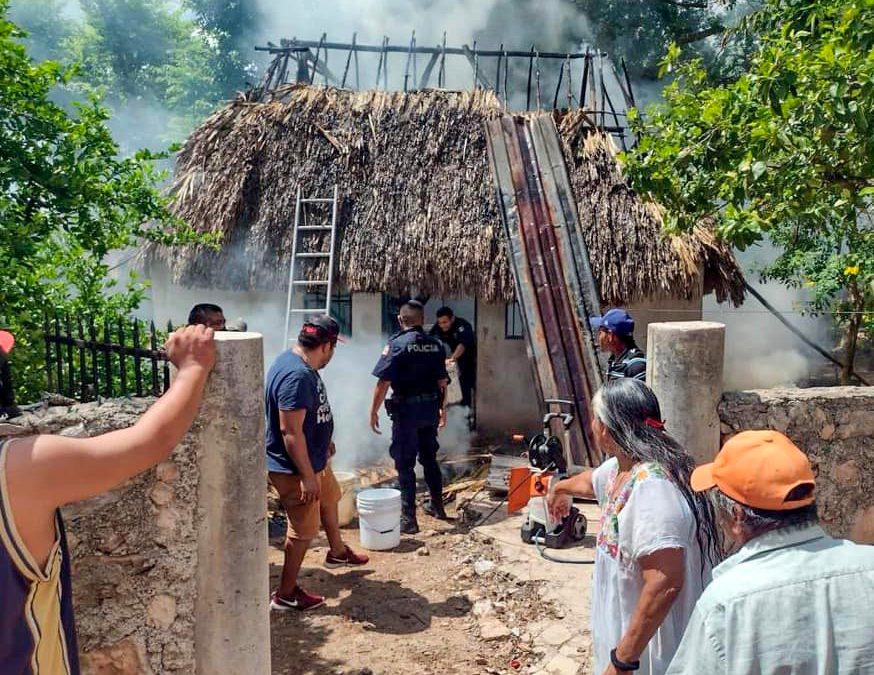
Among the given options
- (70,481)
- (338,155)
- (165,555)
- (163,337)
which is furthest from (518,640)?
(338,155)

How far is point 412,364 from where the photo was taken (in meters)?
6.45

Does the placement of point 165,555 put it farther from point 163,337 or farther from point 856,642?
point 856,642

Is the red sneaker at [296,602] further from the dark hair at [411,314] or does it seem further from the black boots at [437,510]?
the dark hair at [411,314]

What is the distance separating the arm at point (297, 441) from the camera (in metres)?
4.58

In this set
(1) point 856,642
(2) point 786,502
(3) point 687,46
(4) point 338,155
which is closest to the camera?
(1) point 856,642

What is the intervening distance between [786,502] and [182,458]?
232 centimetres

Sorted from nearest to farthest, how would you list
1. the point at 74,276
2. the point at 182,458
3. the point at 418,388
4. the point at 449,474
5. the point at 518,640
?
the point at 182,458
the point at 518,640
the point at 74,276
the point at 418,388
the point at 449,474

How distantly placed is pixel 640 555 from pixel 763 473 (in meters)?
0.68

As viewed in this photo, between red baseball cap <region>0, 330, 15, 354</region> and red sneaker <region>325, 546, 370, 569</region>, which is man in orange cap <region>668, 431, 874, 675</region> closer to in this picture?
red baseball cap <region>0, 330, 15, 354</region>

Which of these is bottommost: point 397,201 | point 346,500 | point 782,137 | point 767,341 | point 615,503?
point 346,500

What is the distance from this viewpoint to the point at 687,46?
1756 cm

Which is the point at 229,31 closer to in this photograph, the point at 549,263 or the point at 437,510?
the point at 549,263

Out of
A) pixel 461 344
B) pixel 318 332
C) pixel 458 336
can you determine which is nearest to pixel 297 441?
Result: pixel 318 332

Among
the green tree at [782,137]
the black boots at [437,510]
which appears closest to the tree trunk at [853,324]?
the green tree at [782,137]
